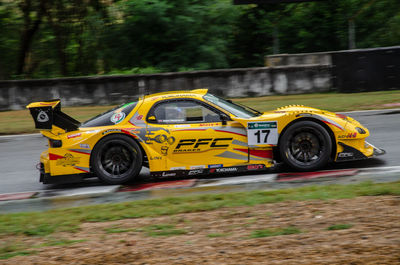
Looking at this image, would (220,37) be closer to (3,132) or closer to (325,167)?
(3,132)

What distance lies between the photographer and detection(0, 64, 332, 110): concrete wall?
17.5m

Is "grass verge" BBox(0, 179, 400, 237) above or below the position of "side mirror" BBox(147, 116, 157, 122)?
below

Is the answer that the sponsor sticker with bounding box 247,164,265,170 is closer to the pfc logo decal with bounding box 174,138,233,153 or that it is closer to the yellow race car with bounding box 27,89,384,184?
the yellow race car with bounding box 27,89,384,184

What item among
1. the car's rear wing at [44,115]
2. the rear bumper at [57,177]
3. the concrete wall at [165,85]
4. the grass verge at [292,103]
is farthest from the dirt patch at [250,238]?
the concrete wall at [165,85]

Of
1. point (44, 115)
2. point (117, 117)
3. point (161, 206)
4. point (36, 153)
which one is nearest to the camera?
point (161, 206)

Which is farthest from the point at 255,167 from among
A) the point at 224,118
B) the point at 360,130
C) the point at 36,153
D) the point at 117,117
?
the point at 36,153

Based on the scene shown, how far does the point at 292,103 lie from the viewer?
15469 mm

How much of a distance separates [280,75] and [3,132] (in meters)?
9.23

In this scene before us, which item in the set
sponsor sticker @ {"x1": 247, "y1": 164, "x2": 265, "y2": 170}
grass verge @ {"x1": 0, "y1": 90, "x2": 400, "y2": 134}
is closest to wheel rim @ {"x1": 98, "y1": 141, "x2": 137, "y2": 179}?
sponsor sticker @ {"x1": 247, "y1": 164, "x2": 265, "y2": 170}

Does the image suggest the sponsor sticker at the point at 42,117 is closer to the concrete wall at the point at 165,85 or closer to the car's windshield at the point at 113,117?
the car's windshield at the point at 113,117

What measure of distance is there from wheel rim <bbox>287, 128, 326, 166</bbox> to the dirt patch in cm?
198

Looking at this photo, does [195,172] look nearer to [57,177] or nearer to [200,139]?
[200,139]

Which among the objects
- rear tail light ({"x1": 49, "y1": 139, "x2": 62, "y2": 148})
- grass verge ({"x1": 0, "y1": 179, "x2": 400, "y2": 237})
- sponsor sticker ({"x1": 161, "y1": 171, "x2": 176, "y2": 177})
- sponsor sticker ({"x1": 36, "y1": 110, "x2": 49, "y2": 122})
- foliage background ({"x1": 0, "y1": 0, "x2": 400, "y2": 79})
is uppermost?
foliage background ({"x1": 0, "y1": 0, "x2": 400, "y2": 79})

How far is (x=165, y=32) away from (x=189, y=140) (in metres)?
14.2
